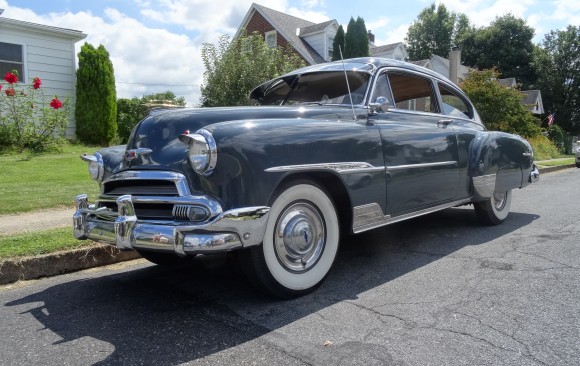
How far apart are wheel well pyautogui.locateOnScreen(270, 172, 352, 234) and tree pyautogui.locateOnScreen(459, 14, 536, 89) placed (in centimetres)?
5065

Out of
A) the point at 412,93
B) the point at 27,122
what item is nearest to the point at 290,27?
the point at 27,122

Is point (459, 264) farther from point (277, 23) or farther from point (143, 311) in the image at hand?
point (277, 23)

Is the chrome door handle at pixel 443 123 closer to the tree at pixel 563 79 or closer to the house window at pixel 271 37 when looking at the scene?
the house window at pixel 271 37

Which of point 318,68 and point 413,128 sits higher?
point 318,68

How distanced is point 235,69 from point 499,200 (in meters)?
8.01

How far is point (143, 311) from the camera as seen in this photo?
3188 millimetres

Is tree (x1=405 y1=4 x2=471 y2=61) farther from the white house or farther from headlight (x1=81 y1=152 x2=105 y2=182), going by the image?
headlight (x1=81 y1=152 x2=105 y2=182)

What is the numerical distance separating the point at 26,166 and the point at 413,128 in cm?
794

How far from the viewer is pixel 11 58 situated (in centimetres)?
1341

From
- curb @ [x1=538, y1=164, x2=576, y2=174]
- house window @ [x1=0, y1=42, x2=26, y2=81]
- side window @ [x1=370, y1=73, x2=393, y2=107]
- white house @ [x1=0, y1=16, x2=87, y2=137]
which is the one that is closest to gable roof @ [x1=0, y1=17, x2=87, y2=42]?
white house @ [x1=0, y1=16, x2=87, y2=137]

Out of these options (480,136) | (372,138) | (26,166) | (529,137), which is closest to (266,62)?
(26,166)

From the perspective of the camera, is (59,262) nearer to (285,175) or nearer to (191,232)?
(191,232)

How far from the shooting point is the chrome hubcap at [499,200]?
5863 mm

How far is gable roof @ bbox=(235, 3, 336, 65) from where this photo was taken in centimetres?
2405
